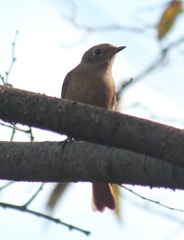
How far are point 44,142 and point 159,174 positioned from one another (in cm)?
103

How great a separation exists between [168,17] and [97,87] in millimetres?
1407

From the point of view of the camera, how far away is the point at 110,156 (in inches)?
166

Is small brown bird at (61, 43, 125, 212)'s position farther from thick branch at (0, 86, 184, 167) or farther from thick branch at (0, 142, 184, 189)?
thick branch at (0, 86, 184, 167)

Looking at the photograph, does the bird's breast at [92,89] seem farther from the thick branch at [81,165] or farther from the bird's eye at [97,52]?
the thick branch at [81,165]

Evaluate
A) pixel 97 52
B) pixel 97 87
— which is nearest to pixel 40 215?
pixel 97 87

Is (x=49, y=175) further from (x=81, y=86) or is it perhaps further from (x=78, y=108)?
(x=81, y=86)

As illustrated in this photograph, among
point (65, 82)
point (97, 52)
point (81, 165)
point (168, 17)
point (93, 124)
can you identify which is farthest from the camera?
point (97, 52)

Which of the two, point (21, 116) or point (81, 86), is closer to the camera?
point (21, 116)

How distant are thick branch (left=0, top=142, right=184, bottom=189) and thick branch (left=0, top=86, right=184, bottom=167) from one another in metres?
0.51

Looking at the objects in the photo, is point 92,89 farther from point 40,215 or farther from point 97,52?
point 40,215

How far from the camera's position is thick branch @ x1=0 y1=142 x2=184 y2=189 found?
3953 mm

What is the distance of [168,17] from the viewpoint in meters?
4.88

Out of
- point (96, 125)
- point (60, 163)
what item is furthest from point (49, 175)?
point (96, 125)

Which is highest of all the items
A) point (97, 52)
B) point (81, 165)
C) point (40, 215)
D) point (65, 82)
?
point (97, 52)
